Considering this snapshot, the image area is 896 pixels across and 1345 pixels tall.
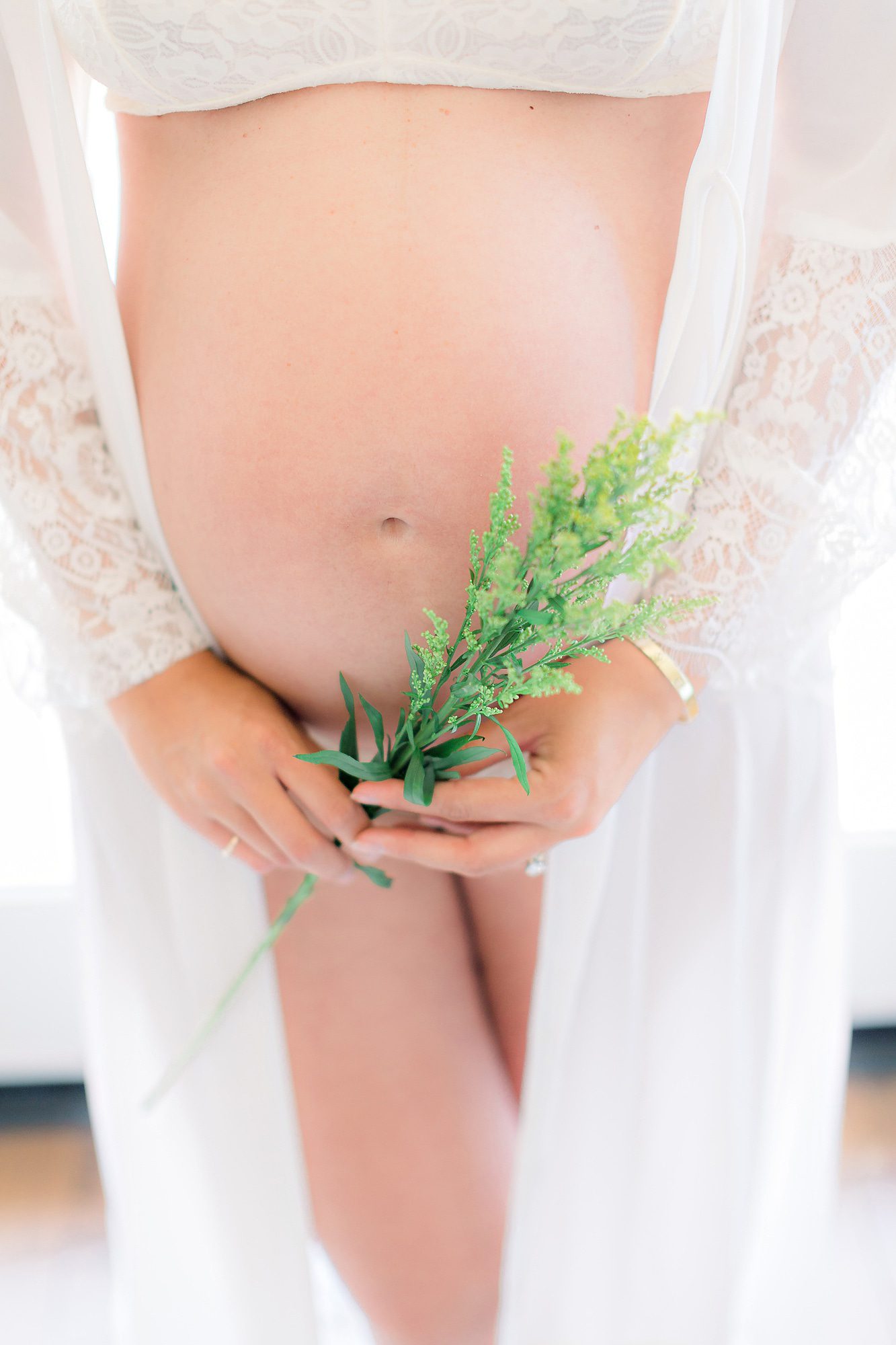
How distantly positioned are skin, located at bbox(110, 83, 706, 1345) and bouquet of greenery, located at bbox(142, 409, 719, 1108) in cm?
8

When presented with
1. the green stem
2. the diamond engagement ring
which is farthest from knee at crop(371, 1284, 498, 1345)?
the diamond engagement ring

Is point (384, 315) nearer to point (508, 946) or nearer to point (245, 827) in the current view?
point (245, 827)

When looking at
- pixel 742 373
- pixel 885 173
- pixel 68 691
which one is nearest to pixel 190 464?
pixel 68 691

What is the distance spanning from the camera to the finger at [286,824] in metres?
0.96

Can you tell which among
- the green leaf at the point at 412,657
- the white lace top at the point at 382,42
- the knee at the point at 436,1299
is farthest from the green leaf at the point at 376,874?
the white lace top at the point at 382,42

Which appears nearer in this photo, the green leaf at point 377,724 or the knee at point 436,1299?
the green leaf at point 377,724

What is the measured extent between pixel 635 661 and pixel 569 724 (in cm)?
10

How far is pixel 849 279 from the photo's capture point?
36.7 inches

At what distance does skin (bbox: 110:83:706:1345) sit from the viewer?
84 centimetres

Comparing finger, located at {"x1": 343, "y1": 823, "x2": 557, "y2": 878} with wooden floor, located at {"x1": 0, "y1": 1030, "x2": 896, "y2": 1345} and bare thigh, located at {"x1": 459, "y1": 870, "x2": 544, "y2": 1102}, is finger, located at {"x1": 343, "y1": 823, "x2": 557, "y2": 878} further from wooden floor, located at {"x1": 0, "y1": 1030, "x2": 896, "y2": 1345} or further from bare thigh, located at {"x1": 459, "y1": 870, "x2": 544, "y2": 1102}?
wooden floor, located at {"x1": 0, "y1": 1030, "x2": 896, "y2": 1345}

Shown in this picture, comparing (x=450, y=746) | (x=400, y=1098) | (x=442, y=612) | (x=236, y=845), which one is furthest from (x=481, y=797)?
(x=400, y=1098)

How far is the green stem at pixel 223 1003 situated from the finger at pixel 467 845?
13cm

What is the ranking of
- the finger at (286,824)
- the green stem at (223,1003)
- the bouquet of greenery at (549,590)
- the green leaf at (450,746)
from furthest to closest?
the green stem at (223,1003)
the finger at (286,824)
the green leaf at (450,746)
the bouquet of greenery at (549,590)

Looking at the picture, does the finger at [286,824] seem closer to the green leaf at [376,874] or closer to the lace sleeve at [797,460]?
the green leaf at [376,874]
